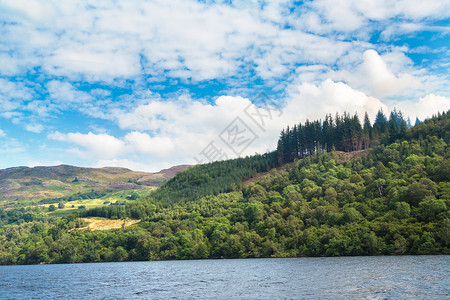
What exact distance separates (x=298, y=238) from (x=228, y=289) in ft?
345

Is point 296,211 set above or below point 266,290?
above

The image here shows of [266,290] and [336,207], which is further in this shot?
[336,207]

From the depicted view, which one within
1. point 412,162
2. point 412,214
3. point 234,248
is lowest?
point 234,248

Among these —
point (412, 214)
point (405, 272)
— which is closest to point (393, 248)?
point (412, 214)

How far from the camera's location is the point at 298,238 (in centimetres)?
17062

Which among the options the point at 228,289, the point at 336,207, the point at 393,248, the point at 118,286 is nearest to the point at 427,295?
the point at 228,289

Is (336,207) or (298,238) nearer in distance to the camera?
(298,238)

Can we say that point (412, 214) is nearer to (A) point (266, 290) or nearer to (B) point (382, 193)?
(B) point (382, 193)

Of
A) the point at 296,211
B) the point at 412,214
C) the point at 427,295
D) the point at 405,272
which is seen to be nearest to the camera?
the point at 427,295

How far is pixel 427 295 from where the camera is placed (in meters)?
52.8

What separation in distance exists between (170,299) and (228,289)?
47.2 ft

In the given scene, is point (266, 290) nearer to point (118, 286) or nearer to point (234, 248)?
point (118, 286)

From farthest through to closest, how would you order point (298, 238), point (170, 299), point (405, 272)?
1. point (298, 238)
2. point (405, 272)
3. point (170, 299)

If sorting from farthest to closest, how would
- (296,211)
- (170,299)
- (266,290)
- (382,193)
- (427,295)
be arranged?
(296,211) → (382,193) → (266,290) → (170,299) → (427,295)
